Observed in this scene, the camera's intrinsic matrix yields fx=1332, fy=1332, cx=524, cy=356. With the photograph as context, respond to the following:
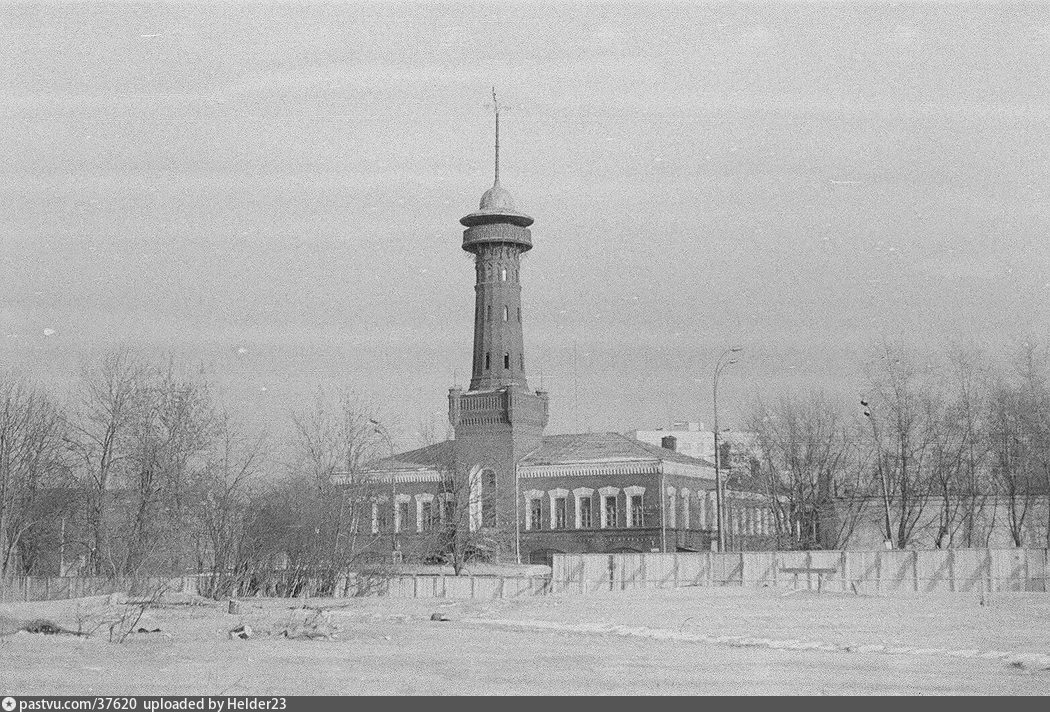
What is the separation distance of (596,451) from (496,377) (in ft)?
21.4

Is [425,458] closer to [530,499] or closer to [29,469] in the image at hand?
[530,499]

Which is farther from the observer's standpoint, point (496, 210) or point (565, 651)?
point (496, 210)

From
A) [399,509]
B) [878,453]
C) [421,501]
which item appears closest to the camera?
[878,453]

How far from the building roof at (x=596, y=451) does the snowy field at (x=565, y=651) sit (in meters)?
32.7

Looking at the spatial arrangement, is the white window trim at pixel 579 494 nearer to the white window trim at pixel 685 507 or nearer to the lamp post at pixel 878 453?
the white window trim at pixel 685 507

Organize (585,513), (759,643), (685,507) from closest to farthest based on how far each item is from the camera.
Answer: (759,643), (585,513), (685,507)

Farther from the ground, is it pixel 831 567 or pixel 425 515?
pixel 425 515

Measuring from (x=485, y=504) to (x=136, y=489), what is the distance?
71.6ft

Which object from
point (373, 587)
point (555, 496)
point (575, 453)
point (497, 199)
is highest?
point (497, 199)

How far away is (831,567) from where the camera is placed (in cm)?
4012

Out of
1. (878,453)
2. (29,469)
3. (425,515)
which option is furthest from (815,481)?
(29,469)

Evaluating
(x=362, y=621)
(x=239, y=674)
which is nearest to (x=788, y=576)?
(x=362, y=621)

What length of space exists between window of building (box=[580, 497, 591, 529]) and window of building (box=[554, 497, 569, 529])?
2.44ft
